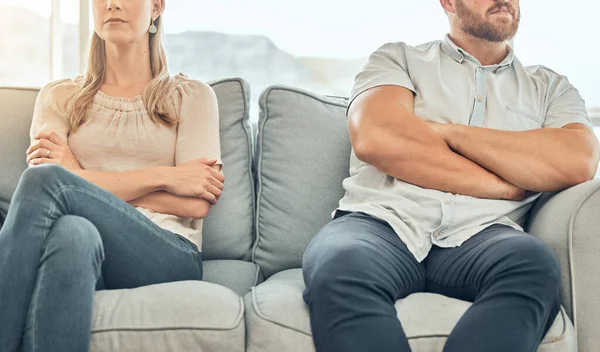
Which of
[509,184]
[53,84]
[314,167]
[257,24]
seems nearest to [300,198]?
[314,167]

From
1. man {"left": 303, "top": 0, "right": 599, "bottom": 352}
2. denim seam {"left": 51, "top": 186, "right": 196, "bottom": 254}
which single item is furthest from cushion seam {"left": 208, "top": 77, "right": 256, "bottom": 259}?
denim seam {"left": 51, "top": 186, "right": 196, "bottom": 254}

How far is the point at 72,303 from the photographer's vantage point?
4.79 feet

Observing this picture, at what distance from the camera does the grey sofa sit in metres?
1.55

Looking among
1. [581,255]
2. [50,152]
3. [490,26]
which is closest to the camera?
[581,255]

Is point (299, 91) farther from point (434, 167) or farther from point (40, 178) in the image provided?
point (40, 178)

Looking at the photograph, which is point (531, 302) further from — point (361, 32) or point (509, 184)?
point (361, 32)

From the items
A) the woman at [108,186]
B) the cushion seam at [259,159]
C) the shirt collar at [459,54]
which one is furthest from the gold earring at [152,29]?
the shirt collar at [459,54]

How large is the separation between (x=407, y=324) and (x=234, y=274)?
629mm

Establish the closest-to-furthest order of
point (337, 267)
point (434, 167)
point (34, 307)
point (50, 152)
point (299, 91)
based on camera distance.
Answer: point (34, 307), point (337, 267), point (434, 167), point (50, 152), point (299, 91)

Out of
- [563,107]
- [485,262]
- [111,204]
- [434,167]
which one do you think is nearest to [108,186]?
[111,204]

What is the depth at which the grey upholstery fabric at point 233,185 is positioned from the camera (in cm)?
221

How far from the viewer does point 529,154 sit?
6.22 ft

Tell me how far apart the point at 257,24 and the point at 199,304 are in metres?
1.61

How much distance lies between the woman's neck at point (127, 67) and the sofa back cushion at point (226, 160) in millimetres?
244
